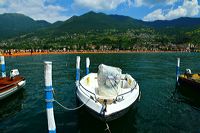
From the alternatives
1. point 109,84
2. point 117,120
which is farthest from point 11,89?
point 117,120

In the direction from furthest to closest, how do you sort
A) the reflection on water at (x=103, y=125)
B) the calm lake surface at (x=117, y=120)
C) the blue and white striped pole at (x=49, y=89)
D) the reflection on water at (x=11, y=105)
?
the reflection on water at (x=11, y=105) < the calm lake surface at (x=117, y=120) < the reflection on water at (x=103, y=125) < the blue and white striped pole at (x=49, y=89)

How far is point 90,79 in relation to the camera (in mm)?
23609

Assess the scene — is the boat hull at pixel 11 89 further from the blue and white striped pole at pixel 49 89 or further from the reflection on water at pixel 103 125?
the blue and white striped pole at pixel 49 89

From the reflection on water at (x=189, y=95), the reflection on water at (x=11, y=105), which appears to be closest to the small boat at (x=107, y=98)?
the reflection on water at (x=11, y=105)

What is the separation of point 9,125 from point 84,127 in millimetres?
5851

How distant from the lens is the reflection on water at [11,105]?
2031 cm

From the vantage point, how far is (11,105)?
2277 cm

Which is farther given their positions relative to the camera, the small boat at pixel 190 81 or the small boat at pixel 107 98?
the small boat at pixel 190 81

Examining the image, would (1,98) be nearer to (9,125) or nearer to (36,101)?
(36,101)

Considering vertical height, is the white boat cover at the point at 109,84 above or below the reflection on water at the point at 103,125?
above

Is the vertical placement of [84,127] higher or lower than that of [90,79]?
lower

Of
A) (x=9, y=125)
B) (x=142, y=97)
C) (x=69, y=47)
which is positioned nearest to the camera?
(x=9, y=125)

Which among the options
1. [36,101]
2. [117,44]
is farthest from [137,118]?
[117,44]

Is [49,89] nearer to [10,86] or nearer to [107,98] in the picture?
[107,98]
